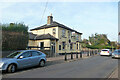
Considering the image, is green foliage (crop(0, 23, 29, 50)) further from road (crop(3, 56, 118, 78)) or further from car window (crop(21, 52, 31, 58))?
road (crop(3, 56, 118, 78))

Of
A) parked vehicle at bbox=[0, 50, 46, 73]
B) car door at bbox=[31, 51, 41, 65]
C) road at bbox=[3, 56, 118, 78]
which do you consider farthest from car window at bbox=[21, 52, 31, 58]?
road at bbox=[3, 56, 118, 78]

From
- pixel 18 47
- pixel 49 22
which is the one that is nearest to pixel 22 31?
pixel 18 47

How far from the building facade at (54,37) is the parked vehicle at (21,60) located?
1215 cm

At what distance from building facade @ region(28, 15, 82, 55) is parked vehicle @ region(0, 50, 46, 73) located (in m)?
12.2

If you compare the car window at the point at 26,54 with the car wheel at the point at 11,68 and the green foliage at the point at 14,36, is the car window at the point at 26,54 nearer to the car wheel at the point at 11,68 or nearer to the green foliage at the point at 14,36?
the car wheel at the point at 11,68

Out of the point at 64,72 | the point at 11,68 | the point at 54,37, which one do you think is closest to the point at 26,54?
the point at 11,68

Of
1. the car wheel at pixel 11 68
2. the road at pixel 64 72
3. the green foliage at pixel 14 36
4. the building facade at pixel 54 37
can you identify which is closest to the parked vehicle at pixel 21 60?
the car wheel at pixel 11 68

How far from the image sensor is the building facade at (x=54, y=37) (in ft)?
79.6

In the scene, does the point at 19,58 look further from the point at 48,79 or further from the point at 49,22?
the point at 49,22

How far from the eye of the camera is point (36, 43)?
25.8 metres

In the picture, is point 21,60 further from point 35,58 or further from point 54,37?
point 54,37

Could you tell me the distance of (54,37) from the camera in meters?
25.2

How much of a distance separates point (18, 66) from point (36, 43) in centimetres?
1752

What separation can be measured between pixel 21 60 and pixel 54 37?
55.1 feet
